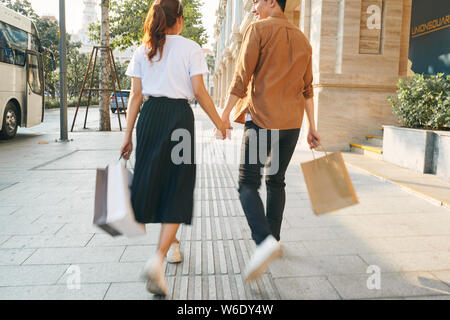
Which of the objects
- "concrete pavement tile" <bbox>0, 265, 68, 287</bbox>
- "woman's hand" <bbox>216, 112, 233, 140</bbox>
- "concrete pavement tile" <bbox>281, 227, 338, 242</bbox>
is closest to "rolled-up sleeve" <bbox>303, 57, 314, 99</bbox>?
"woman's hand" <bbox>216, 112, 233, 140</bbox>

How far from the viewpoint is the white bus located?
11.1m

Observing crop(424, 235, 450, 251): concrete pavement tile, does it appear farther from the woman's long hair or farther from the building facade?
the building facade

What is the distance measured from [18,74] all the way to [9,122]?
57.7 inches

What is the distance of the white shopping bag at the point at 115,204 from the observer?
7.78 feet

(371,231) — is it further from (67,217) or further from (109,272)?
(67,217)

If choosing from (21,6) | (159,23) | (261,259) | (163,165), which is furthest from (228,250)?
(21,6)

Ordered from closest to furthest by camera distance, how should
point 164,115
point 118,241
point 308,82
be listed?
point 164,115 < point 308,82 < point 118,241

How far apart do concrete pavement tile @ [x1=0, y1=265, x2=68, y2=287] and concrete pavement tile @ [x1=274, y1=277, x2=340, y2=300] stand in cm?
149

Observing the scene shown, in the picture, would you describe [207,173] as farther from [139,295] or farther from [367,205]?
[139,295]

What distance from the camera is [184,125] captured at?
8.36 ft

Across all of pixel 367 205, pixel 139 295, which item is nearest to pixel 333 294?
pixel 139 295

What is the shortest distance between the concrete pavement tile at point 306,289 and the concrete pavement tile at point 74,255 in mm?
1275

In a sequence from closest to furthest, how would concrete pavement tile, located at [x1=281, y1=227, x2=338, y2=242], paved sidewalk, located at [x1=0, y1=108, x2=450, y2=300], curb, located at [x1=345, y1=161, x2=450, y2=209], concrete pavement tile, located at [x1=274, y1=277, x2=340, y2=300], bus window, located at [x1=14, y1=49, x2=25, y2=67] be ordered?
concrete pavement tile, located at [x1=274, y1=277, x2=340, y2=300] < paved sidewalk, located at [x1=0, y1=108, x2=450, y2=300] < concrete pavement tile, located at [x1=281, y1=227, x2=338, y2=242] < curb, located at [x1=345, y1=161, x2=450, y2=209] < bus window, located at [x1=14, y1=49, x2=25, y2=67]

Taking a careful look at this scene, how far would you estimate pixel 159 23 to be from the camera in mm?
2473
